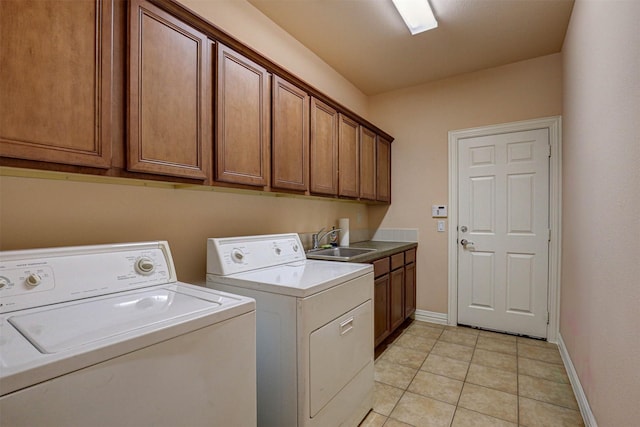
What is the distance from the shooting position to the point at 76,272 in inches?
44.5

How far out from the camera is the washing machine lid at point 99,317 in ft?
2.57

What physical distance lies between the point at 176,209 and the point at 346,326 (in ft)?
3.71

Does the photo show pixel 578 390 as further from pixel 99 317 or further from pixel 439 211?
pixel 99 317

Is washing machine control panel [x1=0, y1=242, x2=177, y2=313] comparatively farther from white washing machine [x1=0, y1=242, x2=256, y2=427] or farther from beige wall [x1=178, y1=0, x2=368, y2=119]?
beige wall [x1=178, y1=0, x2=368, y2=119]

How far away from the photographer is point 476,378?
2.28m

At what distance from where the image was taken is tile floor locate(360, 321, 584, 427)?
6.07 feet

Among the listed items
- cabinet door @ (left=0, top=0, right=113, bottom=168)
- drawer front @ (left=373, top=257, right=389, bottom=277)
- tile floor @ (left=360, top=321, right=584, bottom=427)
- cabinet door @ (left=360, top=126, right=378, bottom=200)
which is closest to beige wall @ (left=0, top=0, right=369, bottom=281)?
cabinet door @ (left=0, top=0, right=113, bottom=168)

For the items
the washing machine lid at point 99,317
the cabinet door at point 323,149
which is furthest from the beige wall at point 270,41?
the washing machine lid at point 99,317

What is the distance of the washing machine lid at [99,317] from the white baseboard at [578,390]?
2.10 m

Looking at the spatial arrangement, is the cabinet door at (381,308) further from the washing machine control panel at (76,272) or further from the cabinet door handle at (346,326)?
the washing machine control panel at (76,272)

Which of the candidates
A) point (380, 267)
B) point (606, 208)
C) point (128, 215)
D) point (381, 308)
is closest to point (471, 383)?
point (381, 308)

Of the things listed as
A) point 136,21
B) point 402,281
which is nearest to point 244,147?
point 136,21

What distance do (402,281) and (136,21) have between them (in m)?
2.84

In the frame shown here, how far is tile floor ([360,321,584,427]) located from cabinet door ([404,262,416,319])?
321 mm
